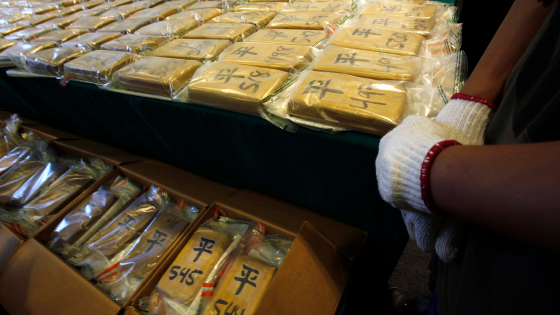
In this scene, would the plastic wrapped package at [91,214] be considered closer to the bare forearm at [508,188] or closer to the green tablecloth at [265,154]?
the green tablecloth at [265,154]

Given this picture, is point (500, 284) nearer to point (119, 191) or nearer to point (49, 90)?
point (119, 191)

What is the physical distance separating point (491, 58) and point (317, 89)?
0.40 m

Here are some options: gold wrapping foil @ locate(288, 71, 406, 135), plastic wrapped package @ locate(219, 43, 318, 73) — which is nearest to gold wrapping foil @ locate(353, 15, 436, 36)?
plastic wrapped package @ locate(219, 43, 318, 73)

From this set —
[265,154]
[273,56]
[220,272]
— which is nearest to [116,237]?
[220,272]

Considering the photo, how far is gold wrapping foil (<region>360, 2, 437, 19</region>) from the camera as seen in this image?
1.15 meters

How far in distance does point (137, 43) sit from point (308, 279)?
1.48 m

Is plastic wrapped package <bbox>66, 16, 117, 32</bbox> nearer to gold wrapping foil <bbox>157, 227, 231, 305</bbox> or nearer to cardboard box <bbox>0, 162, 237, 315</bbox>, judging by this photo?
cardboard box <bbox>0, 162, 237, 315</bbox>

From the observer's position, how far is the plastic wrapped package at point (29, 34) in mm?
1810

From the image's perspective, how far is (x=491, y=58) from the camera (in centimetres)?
52

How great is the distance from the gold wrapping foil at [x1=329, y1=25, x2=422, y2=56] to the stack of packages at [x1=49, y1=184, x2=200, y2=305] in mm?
950

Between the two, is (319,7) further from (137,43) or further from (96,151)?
(96,151)

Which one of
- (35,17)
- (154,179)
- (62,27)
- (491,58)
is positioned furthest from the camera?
(35,17)

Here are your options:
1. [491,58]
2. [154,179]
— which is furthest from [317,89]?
[154,179]

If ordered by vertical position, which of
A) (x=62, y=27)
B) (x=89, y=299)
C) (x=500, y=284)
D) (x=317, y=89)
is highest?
(x=62, y=27)
